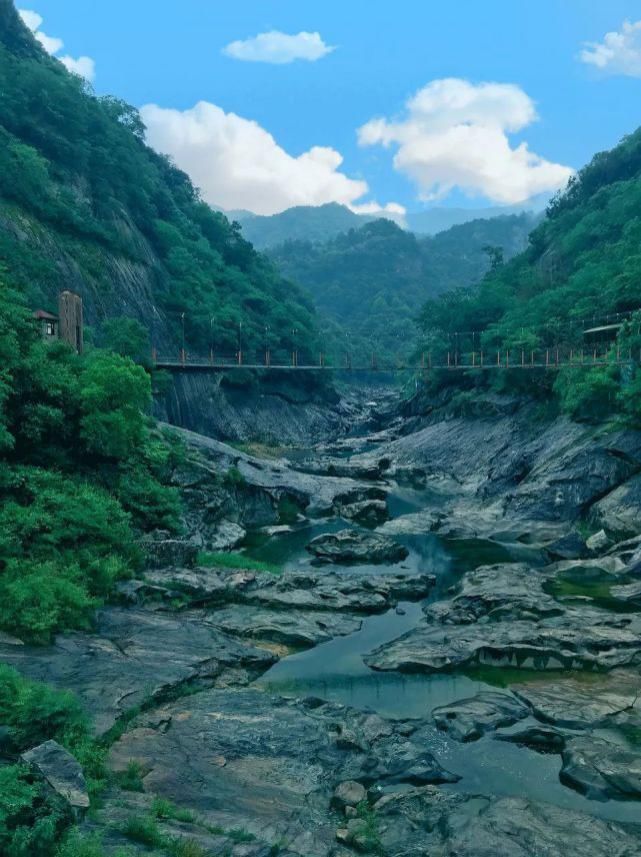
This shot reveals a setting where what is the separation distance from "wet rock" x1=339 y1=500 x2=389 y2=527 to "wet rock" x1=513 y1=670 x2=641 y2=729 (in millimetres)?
17817

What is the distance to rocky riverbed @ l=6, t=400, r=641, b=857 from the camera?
9938mm

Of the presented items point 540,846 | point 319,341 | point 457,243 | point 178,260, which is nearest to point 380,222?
point 457,243

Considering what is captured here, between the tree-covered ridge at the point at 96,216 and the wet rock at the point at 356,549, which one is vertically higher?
the tree-covered ridge at the point at 96,216

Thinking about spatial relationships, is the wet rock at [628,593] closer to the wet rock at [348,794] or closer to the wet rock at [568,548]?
the wet rock at [568,548]

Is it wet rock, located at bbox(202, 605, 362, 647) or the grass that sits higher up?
the grass

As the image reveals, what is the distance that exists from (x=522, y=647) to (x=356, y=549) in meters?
10.6

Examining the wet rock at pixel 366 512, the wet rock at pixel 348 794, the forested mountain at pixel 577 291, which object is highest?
the forested mountain at pixel 577 291

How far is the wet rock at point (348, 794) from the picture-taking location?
34.6 feet

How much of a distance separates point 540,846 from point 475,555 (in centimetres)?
1766

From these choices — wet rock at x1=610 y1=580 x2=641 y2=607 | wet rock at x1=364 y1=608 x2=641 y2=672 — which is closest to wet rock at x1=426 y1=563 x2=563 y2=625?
wet rock at x1=364 y1=608 x2=641 y2=672

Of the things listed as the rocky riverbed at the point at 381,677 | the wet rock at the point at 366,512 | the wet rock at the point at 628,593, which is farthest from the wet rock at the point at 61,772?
the wet rock at the point at 366,512

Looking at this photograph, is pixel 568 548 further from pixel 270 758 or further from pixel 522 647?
pixel 270 758

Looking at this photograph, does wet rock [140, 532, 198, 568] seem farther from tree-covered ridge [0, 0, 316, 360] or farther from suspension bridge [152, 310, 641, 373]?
suspension bridge [152, 310, 641, 373]

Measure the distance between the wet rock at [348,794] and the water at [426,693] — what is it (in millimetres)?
1824
